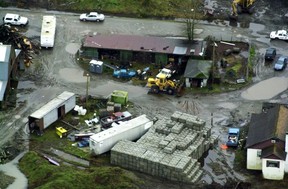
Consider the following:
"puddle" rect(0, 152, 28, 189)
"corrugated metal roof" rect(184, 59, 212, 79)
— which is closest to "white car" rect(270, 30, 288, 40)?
"corrugated metal roof" rect(184, 59, 212, 79)

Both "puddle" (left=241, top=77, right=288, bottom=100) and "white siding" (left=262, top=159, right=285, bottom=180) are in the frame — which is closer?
"white siding" (left=262, top=159, right=285, bottom=180)

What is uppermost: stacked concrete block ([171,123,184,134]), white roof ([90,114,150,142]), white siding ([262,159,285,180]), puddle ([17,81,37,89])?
puddle ([17,81,37,89])

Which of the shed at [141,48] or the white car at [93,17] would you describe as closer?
the shed at [141,48]

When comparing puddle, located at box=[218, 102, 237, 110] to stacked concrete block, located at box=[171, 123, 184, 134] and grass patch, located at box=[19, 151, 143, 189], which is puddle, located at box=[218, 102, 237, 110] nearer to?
stacked concrete block, located at box=[171, 123, 184, 134]

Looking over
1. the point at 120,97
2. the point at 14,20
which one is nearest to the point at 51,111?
the point at 120,97

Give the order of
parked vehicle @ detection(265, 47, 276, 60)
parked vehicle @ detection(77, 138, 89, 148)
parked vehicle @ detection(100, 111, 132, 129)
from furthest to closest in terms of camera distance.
→ parked vehicle @ detection(265, 47, 276, 60) → parked vehicle @ detection(100, 111, 132, 129) → parked vehicle @ detection(77, 138, 89, 148)

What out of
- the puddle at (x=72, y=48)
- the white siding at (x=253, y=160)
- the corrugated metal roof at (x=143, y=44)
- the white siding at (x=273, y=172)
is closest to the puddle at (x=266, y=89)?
the corrugated metal roof at (x=143, y=44)

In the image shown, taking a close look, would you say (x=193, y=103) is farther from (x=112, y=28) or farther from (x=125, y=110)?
(x=112, y=28)

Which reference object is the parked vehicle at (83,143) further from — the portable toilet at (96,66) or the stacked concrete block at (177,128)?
the portable toilet at (96,66)
